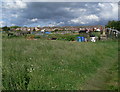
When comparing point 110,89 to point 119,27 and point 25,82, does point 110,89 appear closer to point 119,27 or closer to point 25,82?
point 25,82

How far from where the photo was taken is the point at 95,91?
211 inches

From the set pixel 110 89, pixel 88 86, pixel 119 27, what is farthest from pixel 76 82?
pixel 119 27

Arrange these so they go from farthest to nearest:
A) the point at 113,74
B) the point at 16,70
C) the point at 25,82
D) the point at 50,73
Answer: the point at 113,74, the point at 50,73, the point at 16,70, the point at 25,82

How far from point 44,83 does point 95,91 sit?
1.87 m

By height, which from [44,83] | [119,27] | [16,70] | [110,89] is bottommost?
[110,89]

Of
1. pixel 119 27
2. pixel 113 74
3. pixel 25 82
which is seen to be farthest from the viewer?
pixel 119 27

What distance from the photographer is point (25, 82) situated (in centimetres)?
430

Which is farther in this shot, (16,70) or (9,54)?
(9,54)

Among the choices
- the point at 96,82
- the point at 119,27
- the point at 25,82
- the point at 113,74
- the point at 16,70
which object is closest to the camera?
the point at 25,82

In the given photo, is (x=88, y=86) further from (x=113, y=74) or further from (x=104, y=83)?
(x=113, y=74)

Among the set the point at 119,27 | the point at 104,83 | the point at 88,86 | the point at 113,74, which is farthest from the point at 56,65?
the point at 119,27

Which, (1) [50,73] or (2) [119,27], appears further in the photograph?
(2) [119,27]

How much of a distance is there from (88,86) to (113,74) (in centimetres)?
252

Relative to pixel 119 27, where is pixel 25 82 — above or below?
below
